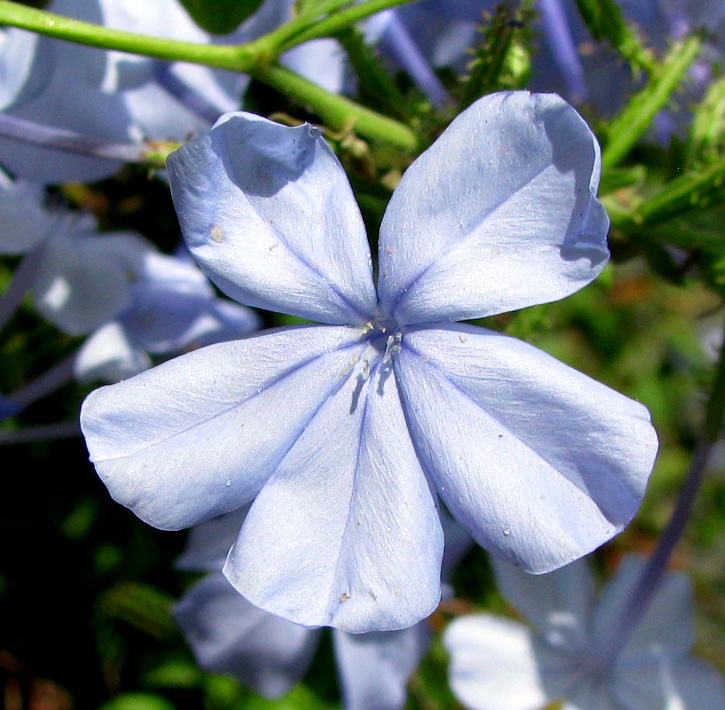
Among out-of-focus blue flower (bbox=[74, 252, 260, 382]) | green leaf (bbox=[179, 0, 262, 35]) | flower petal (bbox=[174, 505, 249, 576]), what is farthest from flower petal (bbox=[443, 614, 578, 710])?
green leaf (bbox=[179, 0, 262, 35])

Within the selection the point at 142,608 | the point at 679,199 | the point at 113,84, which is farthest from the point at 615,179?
the point at 142,608

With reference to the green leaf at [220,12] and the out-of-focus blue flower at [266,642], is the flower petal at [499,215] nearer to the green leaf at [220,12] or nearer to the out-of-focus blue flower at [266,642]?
the green leaf at [220,12]

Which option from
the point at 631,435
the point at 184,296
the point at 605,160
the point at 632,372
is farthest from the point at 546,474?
the point at 632,372

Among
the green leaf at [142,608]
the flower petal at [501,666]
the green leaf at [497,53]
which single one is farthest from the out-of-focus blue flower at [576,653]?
the green leaf at [497,53]

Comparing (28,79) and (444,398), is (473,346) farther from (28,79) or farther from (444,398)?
(28,79)

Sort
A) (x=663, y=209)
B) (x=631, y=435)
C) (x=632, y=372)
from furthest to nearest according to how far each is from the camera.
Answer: (x=632, y=372)
(x=663, y=209)
(x=631, y=435)

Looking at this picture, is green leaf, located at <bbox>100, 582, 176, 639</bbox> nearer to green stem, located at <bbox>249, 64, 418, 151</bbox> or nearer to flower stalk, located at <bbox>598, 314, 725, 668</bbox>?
flower stalk, located at <bbox>598, 314, 725, 668</bbox>
